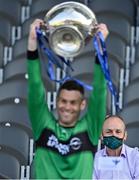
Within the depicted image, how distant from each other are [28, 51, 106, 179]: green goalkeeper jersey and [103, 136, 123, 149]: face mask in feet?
3.00

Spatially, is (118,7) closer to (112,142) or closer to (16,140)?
(16,140)

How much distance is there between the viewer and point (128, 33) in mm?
9945

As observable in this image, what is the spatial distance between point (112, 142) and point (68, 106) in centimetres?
104

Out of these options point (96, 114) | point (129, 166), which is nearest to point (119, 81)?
point (129, 166)

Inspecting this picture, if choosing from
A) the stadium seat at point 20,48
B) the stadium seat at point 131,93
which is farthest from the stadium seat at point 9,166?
the stadium seat at point 20,48

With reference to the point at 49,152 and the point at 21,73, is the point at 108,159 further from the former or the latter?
the point at 21,73

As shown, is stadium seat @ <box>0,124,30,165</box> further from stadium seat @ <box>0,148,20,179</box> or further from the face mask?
the face mask

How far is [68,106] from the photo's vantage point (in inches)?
206

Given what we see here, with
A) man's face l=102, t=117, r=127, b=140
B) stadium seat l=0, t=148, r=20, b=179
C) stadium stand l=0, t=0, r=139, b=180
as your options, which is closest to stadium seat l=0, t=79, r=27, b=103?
stadium stand l=0, t=0, r=139, b=180

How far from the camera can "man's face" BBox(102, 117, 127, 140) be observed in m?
6.28

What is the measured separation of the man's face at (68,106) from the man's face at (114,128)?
3.27ft

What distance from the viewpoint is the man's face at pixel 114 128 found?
628cm

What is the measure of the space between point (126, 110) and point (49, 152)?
3472 mm

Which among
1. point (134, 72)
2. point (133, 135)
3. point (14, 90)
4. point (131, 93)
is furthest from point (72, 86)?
point (134, 72)
